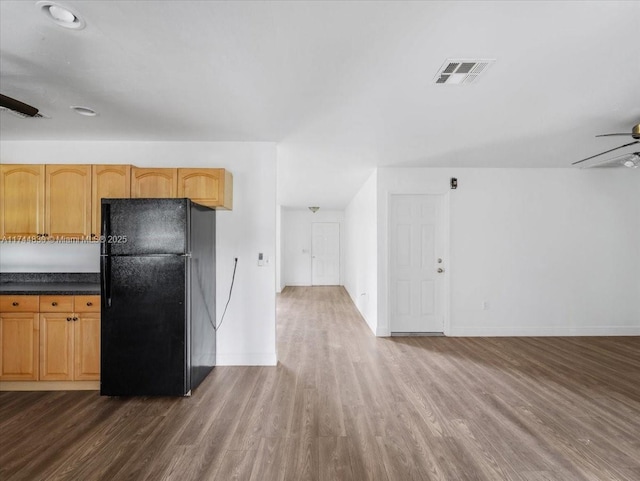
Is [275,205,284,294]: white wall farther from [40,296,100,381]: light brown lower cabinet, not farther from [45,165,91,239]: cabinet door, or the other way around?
[40,296,100,381]: light brown lower cabinet

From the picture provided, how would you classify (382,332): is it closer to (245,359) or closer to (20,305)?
(245,359)

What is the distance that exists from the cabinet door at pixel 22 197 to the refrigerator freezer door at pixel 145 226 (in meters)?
1.06

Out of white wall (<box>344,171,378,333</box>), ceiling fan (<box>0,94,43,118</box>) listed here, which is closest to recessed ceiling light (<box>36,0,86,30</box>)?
ceiling fan (<box>0,94,43,118</box>)

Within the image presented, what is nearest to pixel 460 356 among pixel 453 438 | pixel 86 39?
pixel 453 438

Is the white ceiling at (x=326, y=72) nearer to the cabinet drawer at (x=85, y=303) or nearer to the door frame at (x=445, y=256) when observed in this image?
the door frame at (x=445, y=256)

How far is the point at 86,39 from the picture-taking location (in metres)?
1.76

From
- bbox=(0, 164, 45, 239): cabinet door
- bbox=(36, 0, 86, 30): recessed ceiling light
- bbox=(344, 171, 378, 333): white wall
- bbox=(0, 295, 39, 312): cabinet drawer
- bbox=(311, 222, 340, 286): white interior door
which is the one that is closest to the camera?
bbox=(36, 0, 86, 30): recessed ceiling light

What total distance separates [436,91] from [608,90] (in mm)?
1359

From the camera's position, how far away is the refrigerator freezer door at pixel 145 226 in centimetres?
270

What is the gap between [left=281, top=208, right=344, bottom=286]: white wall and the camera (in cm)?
967

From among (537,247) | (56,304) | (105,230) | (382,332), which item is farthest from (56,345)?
(537,247)

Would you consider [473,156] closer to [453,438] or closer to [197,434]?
[453,438]

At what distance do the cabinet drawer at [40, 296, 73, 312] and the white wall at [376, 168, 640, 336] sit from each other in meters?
3.74

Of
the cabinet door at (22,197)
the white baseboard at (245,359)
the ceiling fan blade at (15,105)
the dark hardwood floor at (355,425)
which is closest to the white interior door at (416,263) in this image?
the dark hardwood floor at (355,425)
